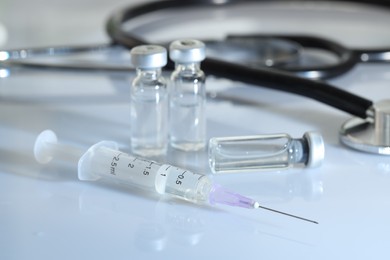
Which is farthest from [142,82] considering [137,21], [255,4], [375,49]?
[255,4]

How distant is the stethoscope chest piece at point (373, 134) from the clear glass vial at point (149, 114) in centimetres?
21

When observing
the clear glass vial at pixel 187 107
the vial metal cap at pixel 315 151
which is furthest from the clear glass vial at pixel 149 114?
the vial metal cap at pixel 315 151

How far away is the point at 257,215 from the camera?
71cm

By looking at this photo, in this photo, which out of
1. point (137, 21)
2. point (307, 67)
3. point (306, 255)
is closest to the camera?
point (306, 255)

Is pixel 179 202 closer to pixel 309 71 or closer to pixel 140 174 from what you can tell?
pixel 140 174

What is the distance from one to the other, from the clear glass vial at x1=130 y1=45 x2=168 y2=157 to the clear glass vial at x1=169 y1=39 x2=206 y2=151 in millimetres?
13

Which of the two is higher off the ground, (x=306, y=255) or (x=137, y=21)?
(x=137, y=21)

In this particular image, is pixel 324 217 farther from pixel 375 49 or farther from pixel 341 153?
pixel 375 49

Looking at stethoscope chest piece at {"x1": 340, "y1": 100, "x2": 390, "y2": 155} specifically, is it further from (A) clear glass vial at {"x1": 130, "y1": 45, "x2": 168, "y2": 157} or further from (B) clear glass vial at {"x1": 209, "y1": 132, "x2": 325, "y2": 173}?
(A) clear glass vial at {"x1": 130, "y1": 45, "x2": 168, "y2": 157}

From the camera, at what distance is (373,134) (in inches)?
34.2

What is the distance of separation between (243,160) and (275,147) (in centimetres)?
4

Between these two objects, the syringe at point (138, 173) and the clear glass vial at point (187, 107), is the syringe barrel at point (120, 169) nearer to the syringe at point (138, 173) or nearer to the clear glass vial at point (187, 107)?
the syringe at point (138, 173)

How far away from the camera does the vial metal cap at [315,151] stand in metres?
0.80

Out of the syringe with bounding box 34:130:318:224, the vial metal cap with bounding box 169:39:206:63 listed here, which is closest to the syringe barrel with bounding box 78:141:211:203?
the syringe with bounding box 34:130:318:224
